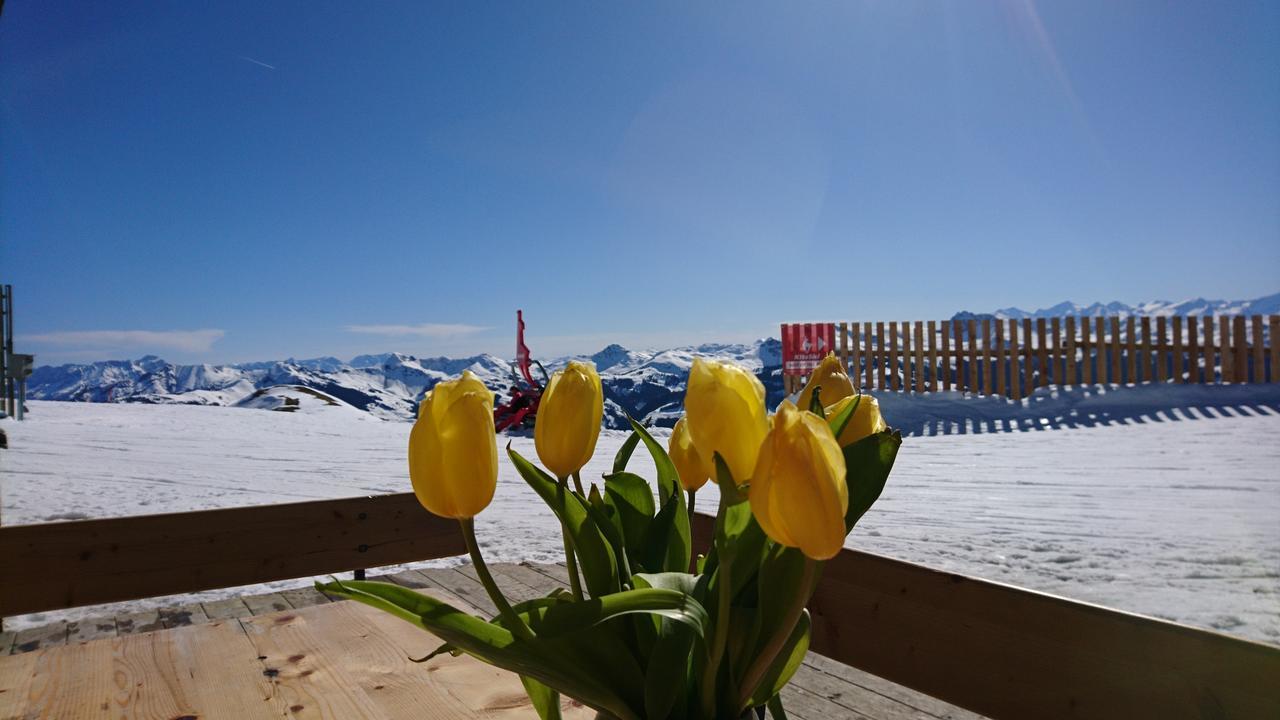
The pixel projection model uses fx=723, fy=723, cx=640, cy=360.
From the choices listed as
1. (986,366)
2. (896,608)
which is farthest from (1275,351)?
(896,608)

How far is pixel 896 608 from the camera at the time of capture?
0.95 metres

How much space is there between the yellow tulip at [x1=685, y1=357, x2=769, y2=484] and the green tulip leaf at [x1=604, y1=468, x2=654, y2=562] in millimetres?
100

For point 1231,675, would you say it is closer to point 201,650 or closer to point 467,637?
point 467,637

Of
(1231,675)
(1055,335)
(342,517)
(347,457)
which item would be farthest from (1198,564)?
(1055,335)

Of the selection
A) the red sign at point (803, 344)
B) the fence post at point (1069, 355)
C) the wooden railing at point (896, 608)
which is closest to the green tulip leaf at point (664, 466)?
the wooden railing at point (896, 608)

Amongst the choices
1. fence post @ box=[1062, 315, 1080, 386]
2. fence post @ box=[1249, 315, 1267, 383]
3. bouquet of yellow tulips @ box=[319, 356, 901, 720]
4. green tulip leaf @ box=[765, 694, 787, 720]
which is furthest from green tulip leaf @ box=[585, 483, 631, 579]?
fence post @ box=[1249, 315, 1267, 383]

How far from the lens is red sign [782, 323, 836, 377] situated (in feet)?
32.3

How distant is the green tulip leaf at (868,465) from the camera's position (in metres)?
0.35

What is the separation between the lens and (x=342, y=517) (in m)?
1.73

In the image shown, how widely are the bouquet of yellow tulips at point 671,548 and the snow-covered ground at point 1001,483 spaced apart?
99.2 inches

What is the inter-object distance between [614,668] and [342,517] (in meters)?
1.54

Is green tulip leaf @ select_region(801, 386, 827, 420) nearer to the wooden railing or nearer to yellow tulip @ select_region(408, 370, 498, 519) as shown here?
yellow tulip @ select_region(408, 370, 498, 519)

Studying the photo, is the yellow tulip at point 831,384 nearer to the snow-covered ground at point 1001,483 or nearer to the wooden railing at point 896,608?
the wooden railing at point 896,608

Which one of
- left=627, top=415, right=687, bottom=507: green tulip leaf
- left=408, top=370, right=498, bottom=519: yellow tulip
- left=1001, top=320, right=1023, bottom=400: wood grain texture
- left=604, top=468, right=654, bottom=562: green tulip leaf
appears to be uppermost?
left=408, top=370, right=498, bottom=519: yellow tulip
